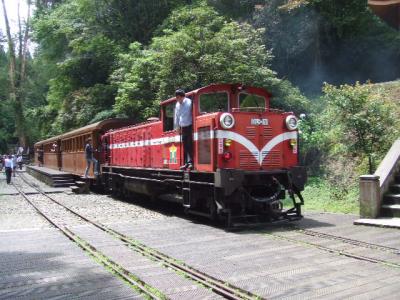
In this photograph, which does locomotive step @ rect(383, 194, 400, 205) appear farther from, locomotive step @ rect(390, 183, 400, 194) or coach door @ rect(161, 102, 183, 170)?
coach door @ rect(161, 102, 183, 170)

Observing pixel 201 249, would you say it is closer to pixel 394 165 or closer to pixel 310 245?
pixel 310 245

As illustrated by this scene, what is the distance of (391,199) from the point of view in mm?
9938

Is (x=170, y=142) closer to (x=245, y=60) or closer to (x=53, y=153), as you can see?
(x=245, y=60)

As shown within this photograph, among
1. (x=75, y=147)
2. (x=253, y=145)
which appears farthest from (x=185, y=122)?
(x=75, y=147)

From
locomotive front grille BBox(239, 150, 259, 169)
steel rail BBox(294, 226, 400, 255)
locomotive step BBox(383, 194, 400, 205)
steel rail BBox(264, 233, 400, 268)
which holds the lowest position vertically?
steel rail BBox(264, 233, 400, 268)

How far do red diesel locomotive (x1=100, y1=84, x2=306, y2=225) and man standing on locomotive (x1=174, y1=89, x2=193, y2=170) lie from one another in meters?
0.15

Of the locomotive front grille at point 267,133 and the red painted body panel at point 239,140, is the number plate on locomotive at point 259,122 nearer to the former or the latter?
the red painted body panel at point 239,140

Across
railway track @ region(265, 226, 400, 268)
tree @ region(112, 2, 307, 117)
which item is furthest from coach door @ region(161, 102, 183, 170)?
tree @ region(112, 2, 307, 117)

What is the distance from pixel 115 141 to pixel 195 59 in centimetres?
417

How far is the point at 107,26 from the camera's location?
31.6 m

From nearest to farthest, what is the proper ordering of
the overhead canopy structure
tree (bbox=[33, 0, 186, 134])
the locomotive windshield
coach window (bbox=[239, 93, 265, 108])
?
the locomotive windshield < coach window (bbox=[239, 93, 265, 108]) < the overhead canopy structure < tree (bbox=[33, 0, 186, 134])

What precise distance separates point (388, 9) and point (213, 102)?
5.62 m

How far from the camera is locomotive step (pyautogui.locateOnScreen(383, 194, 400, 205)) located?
9.83 metres

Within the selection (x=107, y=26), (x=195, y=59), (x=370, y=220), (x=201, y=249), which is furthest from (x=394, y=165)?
(x=107, y=26)
